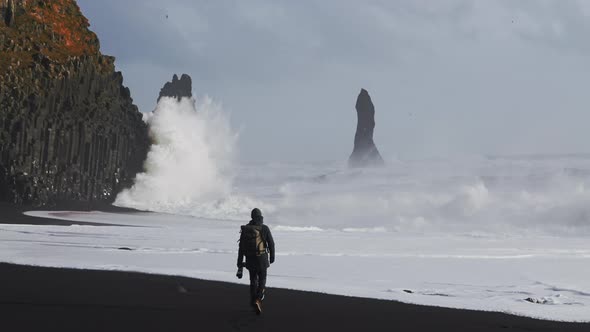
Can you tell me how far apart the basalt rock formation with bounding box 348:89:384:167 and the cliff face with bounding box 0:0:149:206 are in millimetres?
118846

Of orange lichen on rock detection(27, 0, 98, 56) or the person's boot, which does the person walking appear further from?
orange lichen on rock detection(27, 0, 98, 56)

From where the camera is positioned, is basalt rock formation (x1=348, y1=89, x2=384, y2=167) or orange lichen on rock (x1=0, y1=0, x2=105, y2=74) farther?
basalt rock formation (x1=348, y1=89, x2=384, y2=167)

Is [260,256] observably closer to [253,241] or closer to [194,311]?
[253,241]

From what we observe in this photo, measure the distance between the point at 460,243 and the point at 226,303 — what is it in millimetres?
23020

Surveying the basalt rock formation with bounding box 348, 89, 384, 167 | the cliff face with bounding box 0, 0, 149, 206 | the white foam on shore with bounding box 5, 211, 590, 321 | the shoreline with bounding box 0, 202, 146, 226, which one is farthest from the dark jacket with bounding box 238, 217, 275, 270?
the basalt rock formation with bounding box 348, 89, 384, 167

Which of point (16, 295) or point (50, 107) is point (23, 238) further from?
point (50, 107)

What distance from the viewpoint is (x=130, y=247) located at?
1047 inches

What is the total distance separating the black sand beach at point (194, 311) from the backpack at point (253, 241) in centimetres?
112

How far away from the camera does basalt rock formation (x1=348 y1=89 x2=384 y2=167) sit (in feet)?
590

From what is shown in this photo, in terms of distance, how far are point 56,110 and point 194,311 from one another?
43591 millimetres

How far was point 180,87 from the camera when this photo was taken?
5591 inches

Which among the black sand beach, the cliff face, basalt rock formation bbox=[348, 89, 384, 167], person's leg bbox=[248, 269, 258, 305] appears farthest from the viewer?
basalt rock formation bbox=[348, 89, 384, 167]

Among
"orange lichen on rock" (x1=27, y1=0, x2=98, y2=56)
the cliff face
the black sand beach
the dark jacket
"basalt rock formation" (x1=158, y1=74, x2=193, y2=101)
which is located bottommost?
the black sand beach

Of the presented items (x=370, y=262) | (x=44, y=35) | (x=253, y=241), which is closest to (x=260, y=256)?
(x=253, y=241)
